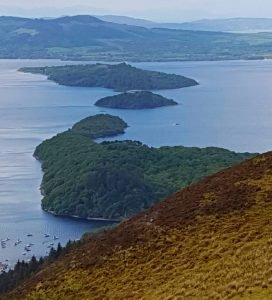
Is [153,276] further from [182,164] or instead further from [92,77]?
[92,77]

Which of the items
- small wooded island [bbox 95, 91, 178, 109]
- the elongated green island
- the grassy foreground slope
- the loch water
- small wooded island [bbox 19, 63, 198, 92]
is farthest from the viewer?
small wooded island [bbox 19, 63, 198, 92]

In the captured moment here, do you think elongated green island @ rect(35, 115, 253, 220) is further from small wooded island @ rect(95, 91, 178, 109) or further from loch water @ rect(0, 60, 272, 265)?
small wooded island @ rect(95, 91, 178, 109)

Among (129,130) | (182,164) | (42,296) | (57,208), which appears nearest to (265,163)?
(42,296)

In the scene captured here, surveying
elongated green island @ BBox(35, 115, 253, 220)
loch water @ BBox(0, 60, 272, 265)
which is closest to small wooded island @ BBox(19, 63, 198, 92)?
loch water @ BBox(0, 60, 272, 265)

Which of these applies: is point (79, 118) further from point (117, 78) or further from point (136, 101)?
point (117, 78)

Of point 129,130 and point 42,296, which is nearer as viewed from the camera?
point 42,296

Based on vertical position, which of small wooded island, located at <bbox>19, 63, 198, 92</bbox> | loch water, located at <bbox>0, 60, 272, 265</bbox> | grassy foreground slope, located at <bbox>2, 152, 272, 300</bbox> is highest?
grassy foreground slope, located at <bbox>2, 152, 272, 300</bbox>

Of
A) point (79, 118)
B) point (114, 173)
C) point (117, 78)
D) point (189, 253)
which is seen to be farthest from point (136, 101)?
point (189, 253)
